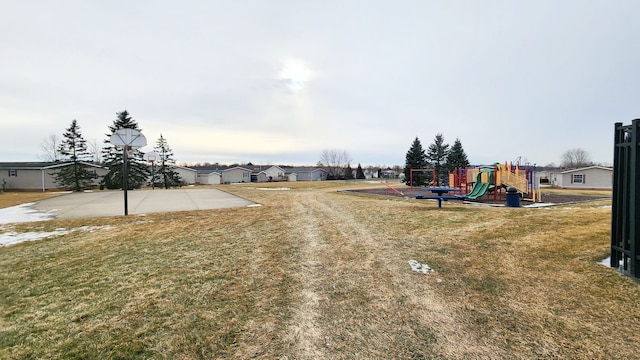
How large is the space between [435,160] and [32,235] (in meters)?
38.1

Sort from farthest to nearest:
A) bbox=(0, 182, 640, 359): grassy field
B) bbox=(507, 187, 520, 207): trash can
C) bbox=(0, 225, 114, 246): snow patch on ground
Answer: bbox=(507, 187, 520, 207): trash can, bbox=(0, 225, 114, 246): snow patch on ground, bbox=(0, 182, 640, 359): grassy field

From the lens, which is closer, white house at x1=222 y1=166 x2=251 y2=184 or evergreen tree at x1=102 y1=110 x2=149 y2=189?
evergreen tree at x1=102 y1=110 x2=149 y2=189

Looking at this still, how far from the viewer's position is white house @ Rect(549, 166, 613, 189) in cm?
3136

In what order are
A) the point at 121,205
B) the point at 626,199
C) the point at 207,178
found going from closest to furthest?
the point at 626,199 → the point at 121,205 → the point at 207,178

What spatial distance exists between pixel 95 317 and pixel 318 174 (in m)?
70.0

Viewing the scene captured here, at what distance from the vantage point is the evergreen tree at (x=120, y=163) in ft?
106

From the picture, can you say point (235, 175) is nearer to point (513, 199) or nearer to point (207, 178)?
point (207, 178)

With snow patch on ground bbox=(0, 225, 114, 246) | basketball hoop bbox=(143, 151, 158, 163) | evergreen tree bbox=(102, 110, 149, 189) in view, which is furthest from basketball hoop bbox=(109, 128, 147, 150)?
basketball hoop bbox=(143, 151, 158, 163)

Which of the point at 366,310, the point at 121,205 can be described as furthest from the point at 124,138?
the point at 366,310

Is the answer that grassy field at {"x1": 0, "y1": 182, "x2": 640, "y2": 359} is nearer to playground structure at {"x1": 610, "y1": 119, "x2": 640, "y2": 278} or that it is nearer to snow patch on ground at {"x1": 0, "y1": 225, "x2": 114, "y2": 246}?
playground structure at {"x1": 610, "y1": 119, "x2": 640, "y2": 278}

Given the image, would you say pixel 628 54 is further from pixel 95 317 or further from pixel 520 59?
pixel 95 317

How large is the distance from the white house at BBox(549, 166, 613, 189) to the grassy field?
36.1 m

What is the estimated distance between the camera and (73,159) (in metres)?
30.6

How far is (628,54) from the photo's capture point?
10953 millimetres
